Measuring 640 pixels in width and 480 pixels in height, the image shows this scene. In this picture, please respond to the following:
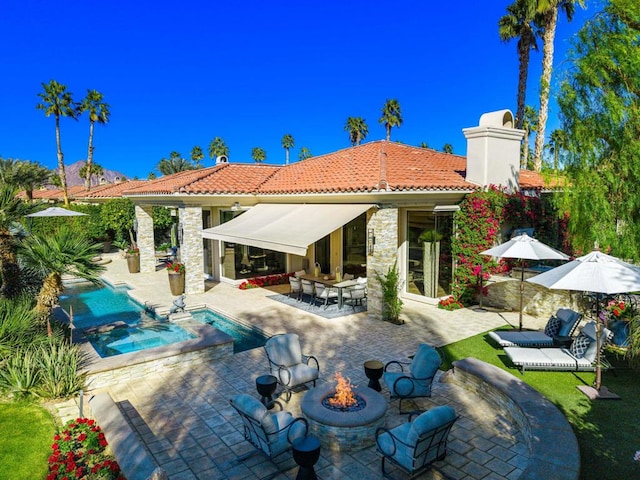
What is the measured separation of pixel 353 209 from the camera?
72.1 ft

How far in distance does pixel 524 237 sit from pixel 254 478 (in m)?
14.7

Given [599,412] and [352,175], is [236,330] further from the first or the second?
[599,412]

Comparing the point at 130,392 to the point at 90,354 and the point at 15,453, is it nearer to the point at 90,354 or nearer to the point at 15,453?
the point at 90,354

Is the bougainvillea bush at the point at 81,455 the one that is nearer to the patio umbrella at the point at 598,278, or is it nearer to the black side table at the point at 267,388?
the black side table at the point at 267,388

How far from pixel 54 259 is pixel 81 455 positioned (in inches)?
298

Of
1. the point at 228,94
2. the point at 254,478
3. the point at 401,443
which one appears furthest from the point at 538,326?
the point at 228,94

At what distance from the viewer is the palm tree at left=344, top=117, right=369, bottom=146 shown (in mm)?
107625

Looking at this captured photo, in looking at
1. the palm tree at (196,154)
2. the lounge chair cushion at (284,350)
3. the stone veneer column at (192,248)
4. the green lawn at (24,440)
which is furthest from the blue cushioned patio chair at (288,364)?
the palm tree at (196,154)

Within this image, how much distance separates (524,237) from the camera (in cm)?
1819

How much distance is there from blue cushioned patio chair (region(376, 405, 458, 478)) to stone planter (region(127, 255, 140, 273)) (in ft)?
103

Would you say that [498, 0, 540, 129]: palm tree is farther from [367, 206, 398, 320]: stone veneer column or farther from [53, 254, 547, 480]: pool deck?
[53, 254, 547, 480]: pool deck

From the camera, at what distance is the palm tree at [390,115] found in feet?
299

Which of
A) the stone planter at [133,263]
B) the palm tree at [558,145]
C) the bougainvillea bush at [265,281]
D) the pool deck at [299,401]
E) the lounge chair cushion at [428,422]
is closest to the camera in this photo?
the lounge chair cushion at [428,422]

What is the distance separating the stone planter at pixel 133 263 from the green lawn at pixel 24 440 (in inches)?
963
